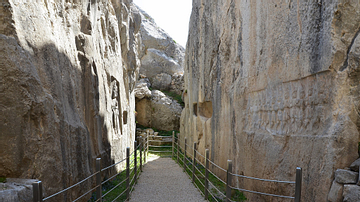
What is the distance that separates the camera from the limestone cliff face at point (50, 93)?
314 centimetres

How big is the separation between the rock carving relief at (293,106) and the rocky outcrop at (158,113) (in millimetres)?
13183

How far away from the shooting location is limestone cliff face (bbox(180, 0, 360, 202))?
313cm

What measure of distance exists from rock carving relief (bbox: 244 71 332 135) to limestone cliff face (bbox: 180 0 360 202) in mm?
14

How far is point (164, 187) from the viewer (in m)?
6.85

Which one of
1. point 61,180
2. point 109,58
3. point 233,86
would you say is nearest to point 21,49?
point 61,180

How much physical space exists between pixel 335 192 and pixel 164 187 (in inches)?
184

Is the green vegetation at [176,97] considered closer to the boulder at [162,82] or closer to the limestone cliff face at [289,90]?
the boulder at [162,82]

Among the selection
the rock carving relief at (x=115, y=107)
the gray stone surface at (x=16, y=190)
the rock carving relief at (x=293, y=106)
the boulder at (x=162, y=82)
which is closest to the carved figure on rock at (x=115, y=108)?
the rock carving relief at (x=115, y=107)

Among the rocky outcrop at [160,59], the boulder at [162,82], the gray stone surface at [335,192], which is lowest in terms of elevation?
the gray stone surface at [335,192]

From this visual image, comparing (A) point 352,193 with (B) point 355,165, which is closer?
(A) point 352,193

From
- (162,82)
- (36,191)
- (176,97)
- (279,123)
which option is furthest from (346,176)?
(162,82)

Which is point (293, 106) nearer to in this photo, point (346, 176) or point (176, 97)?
point (346, 176)

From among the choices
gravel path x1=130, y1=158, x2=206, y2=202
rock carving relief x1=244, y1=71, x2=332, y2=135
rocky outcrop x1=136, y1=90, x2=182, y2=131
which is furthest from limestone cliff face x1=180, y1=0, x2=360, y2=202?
Answer: rocky outcrop x1=136, y1=90, x2=182, y2=131

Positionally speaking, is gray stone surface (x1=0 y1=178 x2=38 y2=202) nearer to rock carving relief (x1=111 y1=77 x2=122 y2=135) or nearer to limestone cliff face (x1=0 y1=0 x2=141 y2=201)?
limestone cliff face (x1=0 y1=0 x2=141 y2=201)
